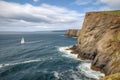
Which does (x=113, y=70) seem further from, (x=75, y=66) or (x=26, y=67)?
(x=26, y=67)

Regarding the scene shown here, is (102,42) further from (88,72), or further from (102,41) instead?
(88,72)

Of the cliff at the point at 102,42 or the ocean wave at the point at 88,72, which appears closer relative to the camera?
the ocean wave at the point at 88,72

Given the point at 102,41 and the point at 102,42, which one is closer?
the point at 102,42

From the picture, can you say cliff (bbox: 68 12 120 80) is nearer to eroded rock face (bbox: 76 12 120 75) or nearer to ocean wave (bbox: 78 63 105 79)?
eroded rock face (bbox: 76 12 120 75)

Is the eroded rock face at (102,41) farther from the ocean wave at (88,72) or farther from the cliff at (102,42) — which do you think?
the ocean wave at (88,72)

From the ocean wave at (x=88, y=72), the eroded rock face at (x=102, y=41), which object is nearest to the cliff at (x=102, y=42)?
the eroded rock face at (x=102, y=41)

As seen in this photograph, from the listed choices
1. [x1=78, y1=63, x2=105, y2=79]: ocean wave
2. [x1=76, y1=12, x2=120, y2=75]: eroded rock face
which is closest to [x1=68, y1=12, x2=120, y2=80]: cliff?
[x1=76, y1=12, x2=120, y2=75]: eroded rock face

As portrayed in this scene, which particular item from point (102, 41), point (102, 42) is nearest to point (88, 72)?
point (102, 42)
